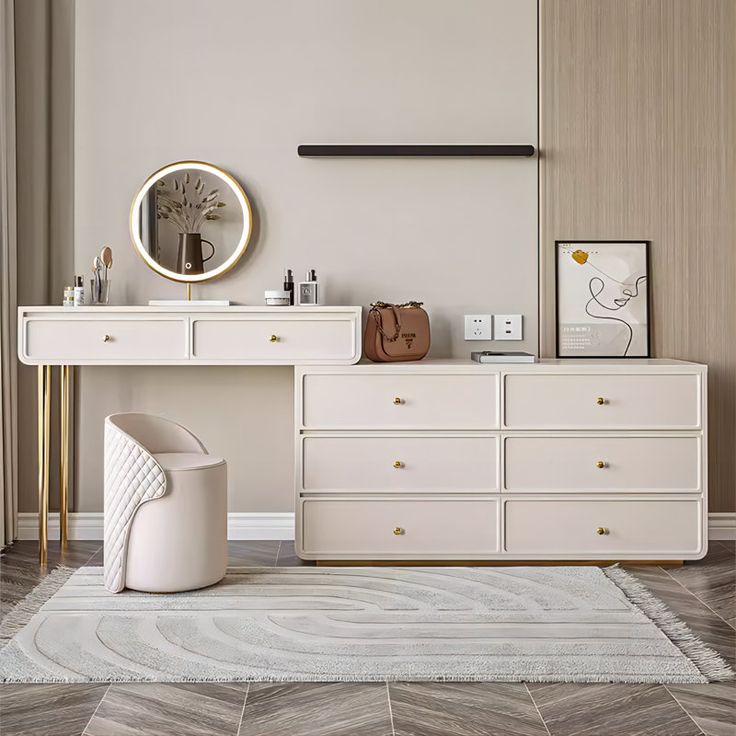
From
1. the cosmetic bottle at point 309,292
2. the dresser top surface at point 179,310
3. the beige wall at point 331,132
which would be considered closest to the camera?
the dresser top surface at point 179,310

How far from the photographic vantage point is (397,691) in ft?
6.82

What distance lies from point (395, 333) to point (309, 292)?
429 millimetres

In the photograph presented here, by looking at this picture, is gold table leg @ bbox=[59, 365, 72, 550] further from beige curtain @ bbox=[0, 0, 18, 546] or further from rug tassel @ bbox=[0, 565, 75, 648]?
rug tassel @ bbox=[0, 565, 75, 648]

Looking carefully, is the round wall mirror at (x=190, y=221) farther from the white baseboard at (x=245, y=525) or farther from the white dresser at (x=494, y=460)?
the white baseboard at (x=245, y=525)

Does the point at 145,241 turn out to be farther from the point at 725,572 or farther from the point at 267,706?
→ the point at 725,572

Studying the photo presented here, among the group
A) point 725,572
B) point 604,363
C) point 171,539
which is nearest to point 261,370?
point 171,539

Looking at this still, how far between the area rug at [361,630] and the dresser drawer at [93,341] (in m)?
0.78

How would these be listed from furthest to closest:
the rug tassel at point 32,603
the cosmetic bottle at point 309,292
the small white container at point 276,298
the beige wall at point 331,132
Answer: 1. the beige wall at point 331,132
2. the cosmetic bottle at point 309,292
3. the small white container at point 276,298
4. the rug tassel at point 32,603

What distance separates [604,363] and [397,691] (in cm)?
160

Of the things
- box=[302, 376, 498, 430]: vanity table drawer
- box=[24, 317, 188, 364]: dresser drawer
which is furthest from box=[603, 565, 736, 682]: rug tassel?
box=[24, 317, 188, 364]: dresser drawer

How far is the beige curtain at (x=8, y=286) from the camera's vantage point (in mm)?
3354

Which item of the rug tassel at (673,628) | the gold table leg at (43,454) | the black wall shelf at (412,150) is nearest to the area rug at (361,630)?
the rug tassel at (673,628)

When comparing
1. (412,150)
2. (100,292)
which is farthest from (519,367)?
(100,292)

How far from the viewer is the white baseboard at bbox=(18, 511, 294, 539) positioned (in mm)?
3598
